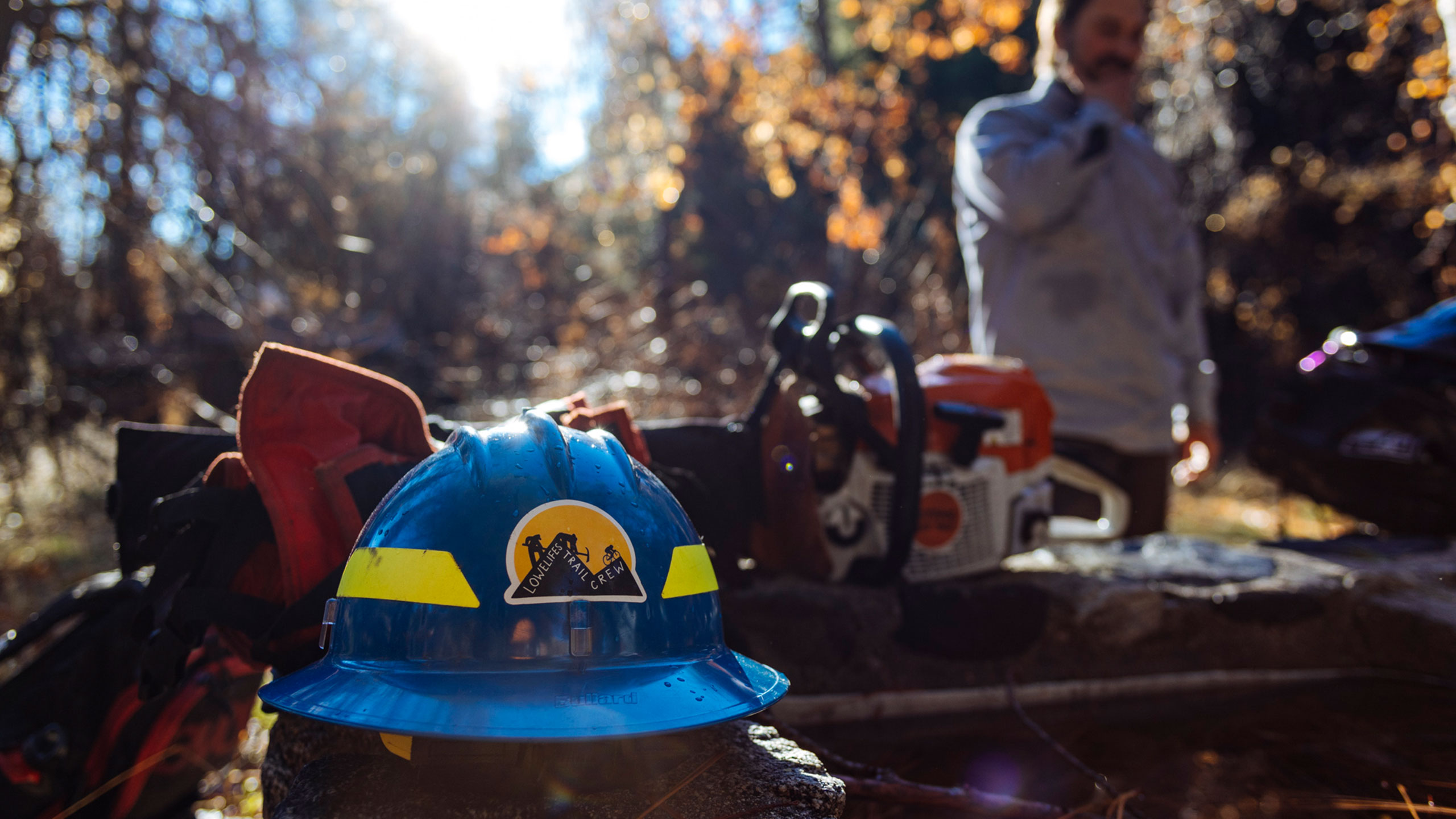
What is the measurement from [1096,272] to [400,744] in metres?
2.99

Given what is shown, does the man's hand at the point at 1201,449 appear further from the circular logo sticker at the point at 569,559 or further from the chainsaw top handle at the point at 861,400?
the circular logo sticker at the point at 569,559

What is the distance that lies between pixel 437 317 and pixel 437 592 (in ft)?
48.8

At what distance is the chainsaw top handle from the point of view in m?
2.11

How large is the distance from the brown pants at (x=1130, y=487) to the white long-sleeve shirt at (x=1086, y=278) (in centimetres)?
5

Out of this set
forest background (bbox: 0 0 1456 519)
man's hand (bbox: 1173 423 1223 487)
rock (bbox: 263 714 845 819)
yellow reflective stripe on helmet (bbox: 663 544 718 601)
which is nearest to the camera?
rock (bbox: 263 714 845 819)

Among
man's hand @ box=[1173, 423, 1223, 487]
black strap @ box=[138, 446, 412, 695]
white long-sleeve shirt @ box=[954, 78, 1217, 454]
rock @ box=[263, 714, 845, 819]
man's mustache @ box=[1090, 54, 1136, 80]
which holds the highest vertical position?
man's mustache @ box=[1090, 54, 1136, 80]

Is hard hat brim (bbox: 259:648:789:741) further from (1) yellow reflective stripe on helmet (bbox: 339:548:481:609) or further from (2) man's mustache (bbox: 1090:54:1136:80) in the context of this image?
(2) man's mustache (bbox: 1090:54:1136:80)

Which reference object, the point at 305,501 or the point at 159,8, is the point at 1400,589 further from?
the point at 159,8

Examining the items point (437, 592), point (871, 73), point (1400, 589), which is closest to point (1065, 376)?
point (1400, 589)

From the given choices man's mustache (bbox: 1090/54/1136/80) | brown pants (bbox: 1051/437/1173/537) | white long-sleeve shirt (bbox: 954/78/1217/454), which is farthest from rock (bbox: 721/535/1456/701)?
man's mustache (bbox: 1090/54/1136/80)

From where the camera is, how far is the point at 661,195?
35.2 feet

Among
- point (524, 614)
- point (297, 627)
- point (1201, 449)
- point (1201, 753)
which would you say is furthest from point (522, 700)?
point (1201, 449)

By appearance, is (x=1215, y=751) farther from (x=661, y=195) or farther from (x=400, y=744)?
(x=661, y=195)

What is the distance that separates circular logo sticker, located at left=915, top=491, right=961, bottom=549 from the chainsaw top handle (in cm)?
10
